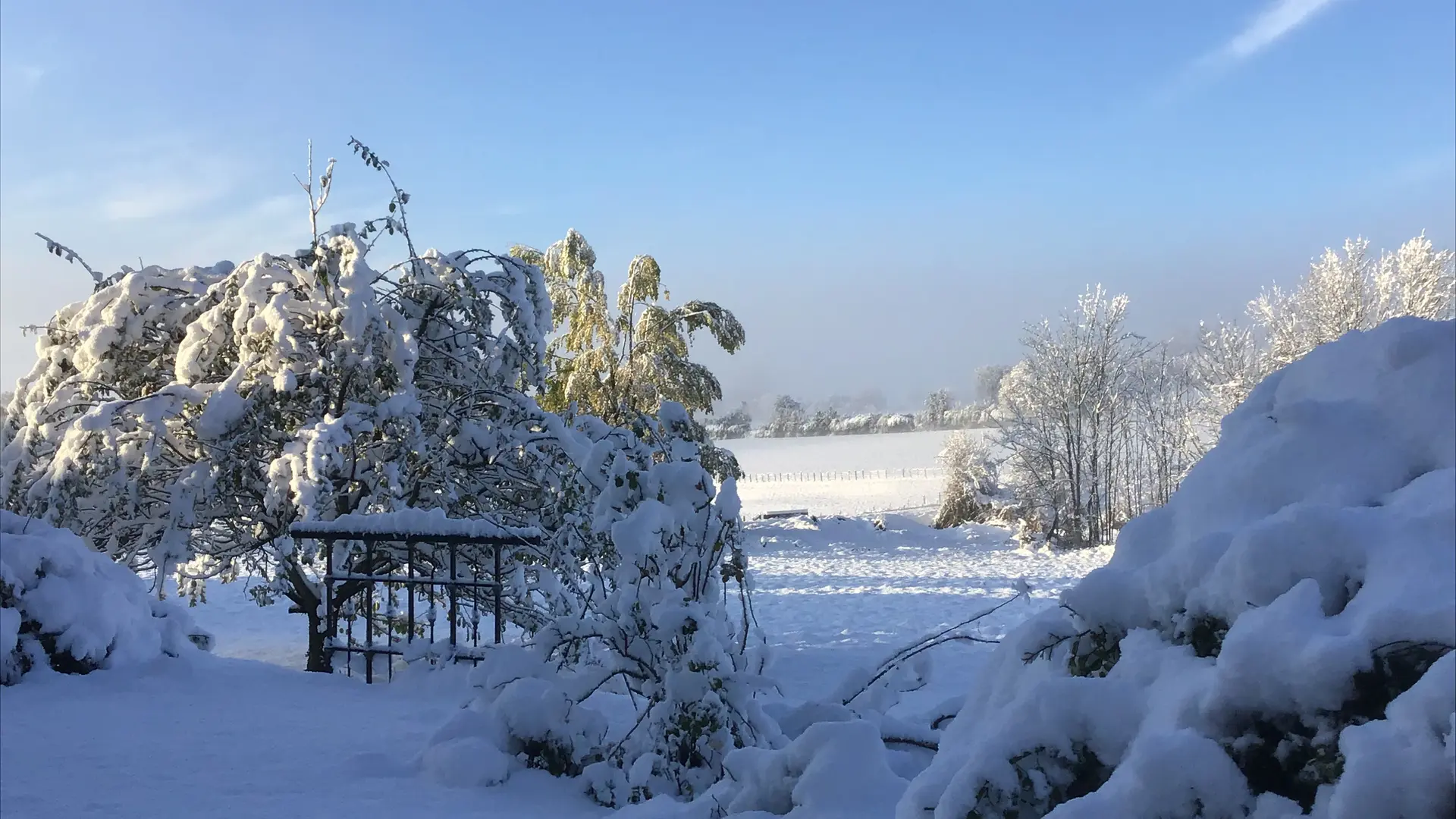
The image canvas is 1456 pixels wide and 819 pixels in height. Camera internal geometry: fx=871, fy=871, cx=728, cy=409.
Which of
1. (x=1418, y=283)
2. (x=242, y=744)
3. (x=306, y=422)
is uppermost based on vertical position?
(x=1418, y=283)

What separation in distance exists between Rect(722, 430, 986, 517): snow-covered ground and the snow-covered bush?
78.3ft

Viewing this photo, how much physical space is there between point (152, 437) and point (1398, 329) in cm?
601

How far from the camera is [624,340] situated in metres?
16.5

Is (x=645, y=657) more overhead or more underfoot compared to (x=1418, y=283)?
more underfoot

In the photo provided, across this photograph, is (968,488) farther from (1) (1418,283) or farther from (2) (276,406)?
(2) (276,406)

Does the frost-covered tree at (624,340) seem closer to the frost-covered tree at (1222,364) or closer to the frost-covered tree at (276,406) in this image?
the frost-covered tree at (276,406)

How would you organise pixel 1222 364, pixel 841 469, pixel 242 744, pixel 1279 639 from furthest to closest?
pixel 841 469, pixel 1222 364, pixel 242 744, pixel 1279 639

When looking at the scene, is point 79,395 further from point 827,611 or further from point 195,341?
point 827,611

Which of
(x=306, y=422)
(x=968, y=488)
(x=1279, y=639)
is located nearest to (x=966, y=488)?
(x=968, y=488)

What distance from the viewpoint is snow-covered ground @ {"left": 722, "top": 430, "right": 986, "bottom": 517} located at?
1229 inches

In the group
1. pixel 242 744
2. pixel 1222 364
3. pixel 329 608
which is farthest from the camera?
pixel 1222 364

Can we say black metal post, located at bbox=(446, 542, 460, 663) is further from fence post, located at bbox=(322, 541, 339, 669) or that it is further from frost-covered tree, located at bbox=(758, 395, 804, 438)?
frost-covered tree, located at bbox=(758, 395, 804, 438)

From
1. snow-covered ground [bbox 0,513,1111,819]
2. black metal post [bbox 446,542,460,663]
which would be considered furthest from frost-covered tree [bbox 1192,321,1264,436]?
black metal post [bbox 446,542,460,663]

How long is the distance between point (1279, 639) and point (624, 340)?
1564 cm
